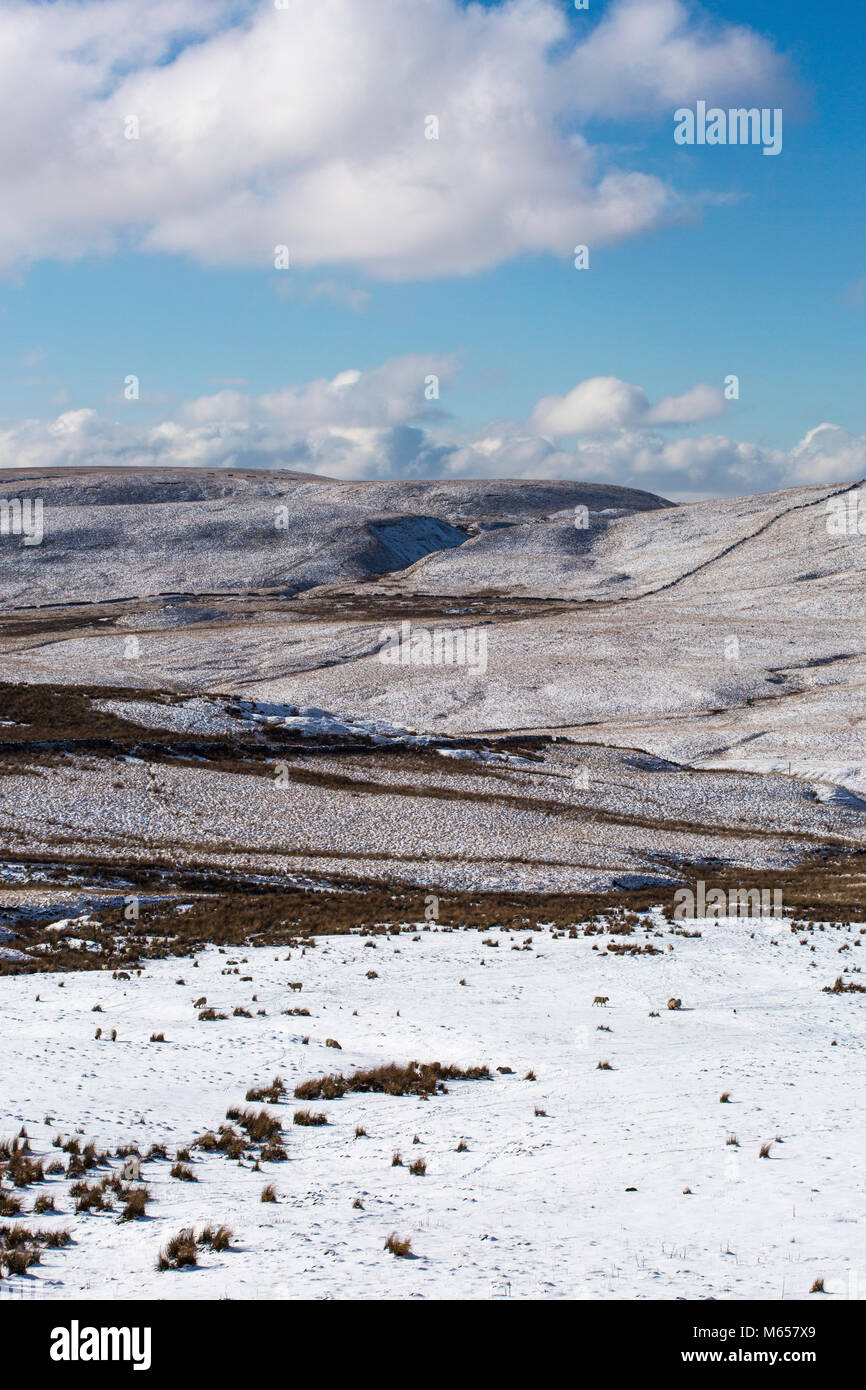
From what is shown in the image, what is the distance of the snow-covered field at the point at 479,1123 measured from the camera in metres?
11.3

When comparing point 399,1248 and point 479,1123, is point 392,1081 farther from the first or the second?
point 399,1248

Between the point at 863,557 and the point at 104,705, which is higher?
the point at 863,557

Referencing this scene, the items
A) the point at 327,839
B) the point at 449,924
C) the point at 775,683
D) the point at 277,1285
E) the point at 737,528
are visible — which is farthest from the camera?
the point at 737,528

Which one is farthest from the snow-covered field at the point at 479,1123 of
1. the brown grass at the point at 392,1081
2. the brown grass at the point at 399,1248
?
the brown grass at the point at 392,1081

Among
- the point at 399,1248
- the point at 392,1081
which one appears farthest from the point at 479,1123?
the point at 399,1248

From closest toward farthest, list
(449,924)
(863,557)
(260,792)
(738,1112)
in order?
(738,1112) → (449,924) → (260,792) → (863,557)

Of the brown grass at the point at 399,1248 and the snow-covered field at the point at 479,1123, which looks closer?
the snow-covered field at the point at 479,1123

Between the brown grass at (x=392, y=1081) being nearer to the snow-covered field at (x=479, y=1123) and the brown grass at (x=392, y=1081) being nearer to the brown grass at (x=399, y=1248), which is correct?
the snow-covered field at (x=479, y=1123)

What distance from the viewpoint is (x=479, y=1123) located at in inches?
651
